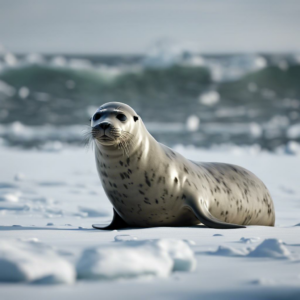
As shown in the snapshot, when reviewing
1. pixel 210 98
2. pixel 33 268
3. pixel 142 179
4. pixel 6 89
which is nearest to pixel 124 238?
pixel 142 179

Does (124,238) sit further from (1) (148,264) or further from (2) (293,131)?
(2) (293,131)

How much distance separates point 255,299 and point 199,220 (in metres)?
1.92

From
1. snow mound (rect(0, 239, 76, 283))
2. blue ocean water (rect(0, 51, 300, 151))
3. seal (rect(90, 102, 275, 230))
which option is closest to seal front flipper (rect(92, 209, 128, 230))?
seal (rect(90, 102, 275, 230))

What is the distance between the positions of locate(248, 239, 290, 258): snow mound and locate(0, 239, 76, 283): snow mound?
77 centimetres

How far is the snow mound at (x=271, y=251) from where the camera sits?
2.11 m

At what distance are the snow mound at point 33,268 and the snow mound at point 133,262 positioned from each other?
0.07m

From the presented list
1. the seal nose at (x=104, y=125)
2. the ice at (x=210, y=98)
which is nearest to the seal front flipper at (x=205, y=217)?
the seal nose at (x=104, y=125)

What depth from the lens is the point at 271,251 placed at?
6.97 ft

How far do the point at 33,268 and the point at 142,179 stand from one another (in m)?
1.66

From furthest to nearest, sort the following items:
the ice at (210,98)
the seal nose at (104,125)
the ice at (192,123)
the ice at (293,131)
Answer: the ice at (210,98) → the ice at (192,123) → the ice at (293,131) → the seal nose at (104,125)

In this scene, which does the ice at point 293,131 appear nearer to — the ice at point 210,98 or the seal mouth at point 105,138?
the ice at point 210,98

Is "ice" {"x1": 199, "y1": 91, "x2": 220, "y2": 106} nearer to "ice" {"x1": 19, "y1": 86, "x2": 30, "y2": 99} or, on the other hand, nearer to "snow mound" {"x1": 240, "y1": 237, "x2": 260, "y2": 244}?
"ice" {"x1": 19, "y1": 86, "x2": 30, "y2": 99}

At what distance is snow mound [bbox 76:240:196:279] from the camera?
1.72m

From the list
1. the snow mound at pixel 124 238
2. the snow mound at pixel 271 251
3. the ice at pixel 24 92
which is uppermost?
the ice at pixel 24 92
